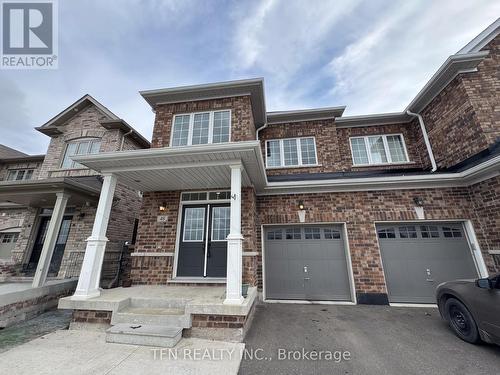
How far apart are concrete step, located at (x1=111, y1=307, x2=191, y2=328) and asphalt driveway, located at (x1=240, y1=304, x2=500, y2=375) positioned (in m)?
1.19

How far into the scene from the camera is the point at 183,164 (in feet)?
14.0

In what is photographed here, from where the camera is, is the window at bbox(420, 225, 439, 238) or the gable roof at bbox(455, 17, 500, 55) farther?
the gable roof at bbox(455, 17, 500, 55)

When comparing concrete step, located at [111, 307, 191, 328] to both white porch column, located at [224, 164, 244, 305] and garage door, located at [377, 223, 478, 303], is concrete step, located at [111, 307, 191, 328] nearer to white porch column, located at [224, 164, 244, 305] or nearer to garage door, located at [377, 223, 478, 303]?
white porch column, located at [224, 164, 244, 305]

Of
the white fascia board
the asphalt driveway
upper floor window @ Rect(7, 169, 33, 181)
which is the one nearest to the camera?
the asphalt driveway

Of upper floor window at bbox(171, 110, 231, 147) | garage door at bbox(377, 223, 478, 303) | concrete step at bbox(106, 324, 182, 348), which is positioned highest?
upper floor window at bbox(171, 110, 231, 147)

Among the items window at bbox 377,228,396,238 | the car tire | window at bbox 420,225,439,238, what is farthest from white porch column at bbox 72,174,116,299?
window at bbox 420,225,439,238

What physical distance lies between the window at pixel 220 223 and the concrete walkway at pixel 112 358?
256 centimetres

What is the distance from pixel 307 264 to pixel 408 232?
307cm

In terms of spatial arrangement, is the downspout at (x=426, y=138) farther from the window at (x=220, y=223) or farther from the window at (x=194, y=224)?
the window at (x=194, y=224)

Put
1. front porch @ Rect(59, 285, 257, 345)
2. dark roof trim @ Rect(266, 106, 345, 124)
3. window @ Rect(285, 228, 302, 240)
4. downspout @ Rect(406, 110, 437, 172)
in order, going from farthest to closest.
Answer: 1. dark roof trim @ Rect(266, 106, 345, 124)
2. downspout @ Rect(406, 110, 437, 172)
3. window @ Rect(285, 228, 302, 240)
4. front porch @ Rect(59, 285, 257, 345)

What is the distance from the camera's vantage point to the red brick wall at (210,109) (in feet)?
19.4

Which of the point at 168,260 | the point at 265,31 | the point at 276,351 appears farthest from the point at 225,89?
the point at 276,351

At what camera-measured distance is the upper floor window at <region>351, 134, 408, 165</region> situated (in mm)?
7746

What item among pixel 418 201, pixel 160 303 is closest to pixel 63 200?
pixel 160 303
